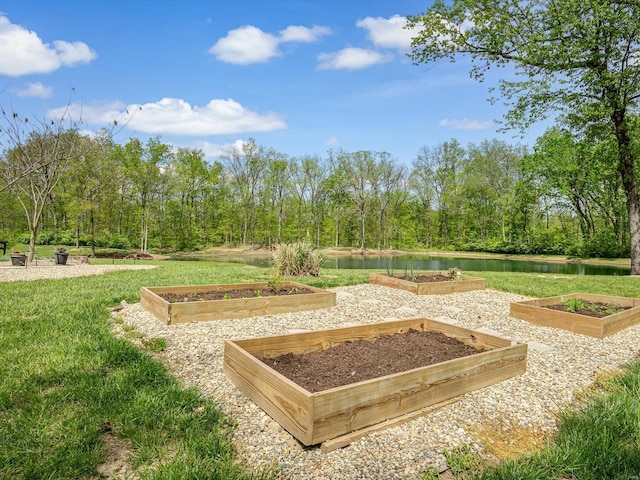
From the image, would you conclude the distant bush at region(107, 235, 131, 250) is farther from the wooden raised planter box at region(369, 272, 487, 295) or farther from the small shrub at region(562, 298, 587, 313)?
the small shrub at region(562, 298, 587, 313)

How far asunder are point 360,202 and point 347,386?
3518cm

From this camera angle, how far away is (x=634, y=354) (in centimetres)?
386

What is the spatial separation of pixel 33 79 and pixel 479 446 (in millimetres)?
12435

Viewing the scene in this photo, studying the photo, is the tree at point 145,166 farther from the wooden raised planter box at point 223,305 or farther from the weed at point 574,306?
the weed at point 574,306

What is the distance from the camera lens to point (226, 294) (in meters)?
5.49

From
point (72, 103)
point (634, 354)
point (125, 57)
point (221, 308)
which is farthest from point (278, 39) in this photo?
point (634, 354)

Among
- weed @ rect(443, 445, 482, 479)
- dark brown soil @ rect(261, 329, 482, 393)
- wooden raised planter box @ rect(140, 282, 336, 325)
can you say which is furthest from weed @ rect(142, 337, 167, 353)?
weed @ rect(443, 445, 482, 479)

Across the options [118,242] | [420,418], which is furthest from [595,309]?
[118,242]

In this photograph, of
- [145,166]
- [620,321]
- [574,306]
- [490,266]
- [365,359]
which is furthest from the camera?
[145,166]

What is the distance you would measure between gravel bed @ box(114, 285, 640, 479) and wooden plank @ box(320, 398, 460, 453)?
0.03 m

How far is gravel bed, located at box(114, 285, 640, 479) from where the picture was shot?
76.7 inches

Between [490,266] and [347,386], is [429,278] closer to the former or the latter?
[347,386]

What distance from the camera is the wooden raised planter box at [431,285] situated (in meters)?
6.99

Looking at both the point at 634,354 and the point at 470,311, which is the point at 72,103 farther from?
the point at 634,354
